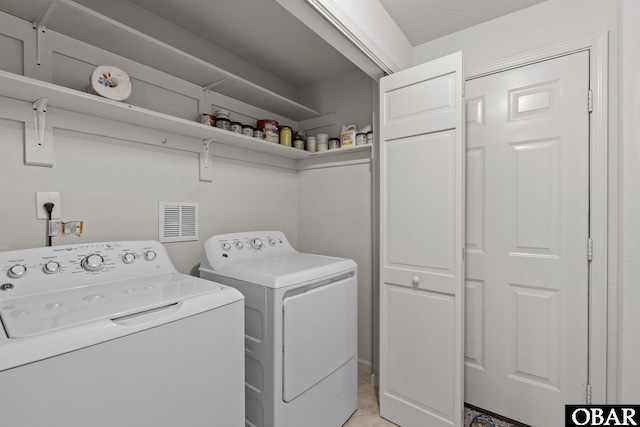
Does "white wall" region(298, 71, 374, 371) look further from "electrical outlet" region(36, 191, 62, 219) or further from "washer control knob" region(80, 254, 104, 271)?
"electrical outlet" region(36, 191, 62, 219)

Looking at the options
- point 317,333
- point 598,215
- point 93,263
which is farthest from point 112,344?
point 598,215

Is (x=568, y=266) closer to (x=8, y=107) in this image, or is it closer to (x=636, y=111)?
(x=636, y=111)

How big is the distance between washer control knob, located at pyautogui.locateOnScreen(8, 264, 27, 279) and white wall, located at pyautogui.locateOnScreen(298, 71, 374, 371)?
5.87 feet

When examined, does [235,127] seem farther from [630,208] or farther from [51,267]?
[630,208]

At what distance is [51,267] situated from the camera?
1167 mm

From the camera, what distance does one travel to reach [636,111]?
1.25m

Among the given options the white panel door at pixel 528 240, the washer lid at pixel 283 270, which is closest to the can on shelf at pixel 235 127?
the washer lid at pixel 283 270

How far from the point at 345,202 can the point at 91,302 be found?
1.73 meters

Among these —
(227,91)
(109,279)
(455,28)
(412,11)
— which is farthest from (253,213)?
(455,28)

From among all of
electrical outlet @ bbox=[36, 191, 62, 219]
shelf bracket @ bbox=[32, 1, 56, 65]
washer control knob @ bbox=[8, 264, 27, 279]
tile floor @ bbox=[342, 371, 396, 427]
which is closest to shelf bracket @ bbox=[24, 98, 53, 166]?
electrical outlet @ bbox=[36, 191, 62, 219]

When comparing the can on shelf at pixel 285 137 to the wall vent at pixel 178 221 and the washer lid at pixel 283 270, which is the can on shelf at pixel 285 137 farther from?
the washer lid at pixel 283 270

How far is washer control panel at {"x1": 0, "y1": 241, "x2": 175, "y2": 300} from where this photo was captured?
3.59 ft

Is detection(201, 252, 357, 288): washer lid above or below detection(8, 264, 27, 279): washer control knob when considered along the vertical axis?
below

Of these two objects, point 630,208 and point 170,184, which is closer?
point 630,208
